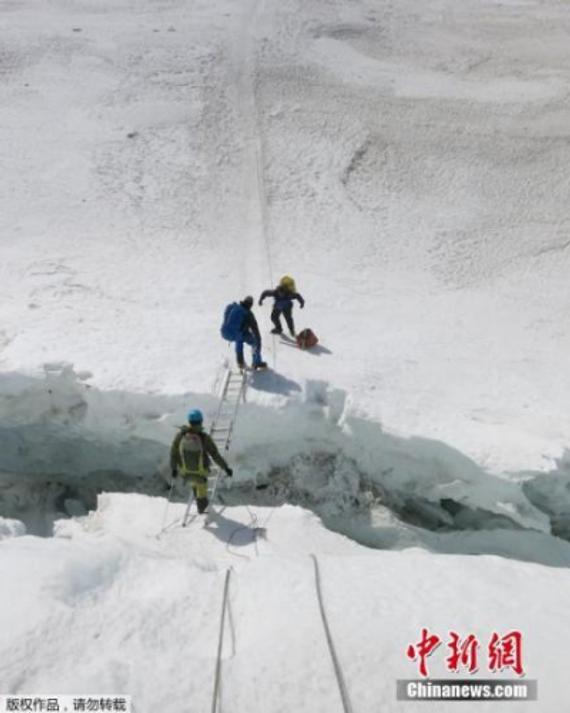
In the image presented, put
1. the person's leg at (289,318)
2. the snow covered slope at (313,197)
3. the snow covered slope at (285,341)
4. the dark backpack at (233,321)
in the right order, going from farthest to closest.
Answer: the person's leg at (289,318) < the snow covered slope at (313,197) < the dark backpack at (233,321) < the snow covered slope at (285,341)

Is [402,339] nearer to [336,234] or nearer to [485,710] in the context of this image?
[336,234]

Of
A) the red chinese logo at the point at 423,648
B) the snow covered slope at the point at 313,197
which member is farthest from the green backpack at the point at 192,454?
the red chinese logo at the point at 423,648

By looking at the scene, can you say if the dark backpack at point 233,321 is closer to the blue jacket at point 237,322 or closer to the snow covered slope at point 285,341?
the blue jacket at point 237,322

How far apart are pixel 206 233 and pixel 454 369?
763 centimetres

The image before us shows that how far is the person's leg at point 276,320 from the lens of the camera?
11.4 meters

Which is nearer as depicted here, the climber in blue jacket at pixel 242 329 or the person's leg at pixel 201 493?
the person's leg at pixel 201 493

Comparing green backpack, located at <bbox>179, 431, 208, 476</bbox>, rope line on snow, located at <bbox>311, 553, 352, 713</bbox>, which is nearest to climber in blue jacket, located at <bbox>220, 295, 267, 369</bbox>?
green backpack, located at <bbox>179, 431, 208, 476</bbox>

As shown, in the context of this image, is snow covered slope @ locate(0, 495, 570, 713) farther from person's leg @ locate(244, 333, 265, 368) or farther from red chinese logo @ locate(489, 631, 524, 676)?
person's leg @ locate(244, 333, 265, 368)

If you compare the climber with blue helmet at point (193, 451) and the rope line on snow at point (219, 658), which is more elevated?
the climber with blue helmet at point (193, 451)

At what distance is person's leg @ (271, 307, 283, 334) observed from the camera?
1138cm

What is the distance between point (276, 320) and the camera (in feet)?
37.8

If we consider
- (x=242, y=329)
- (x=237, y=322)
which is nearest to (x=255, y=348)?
(x=242, y=329)

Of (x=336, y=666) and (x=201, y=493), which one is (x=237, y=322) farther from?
(x=336, y=666)

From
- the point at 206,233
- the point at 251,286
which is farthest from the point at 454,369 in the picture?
the point at 206,233
